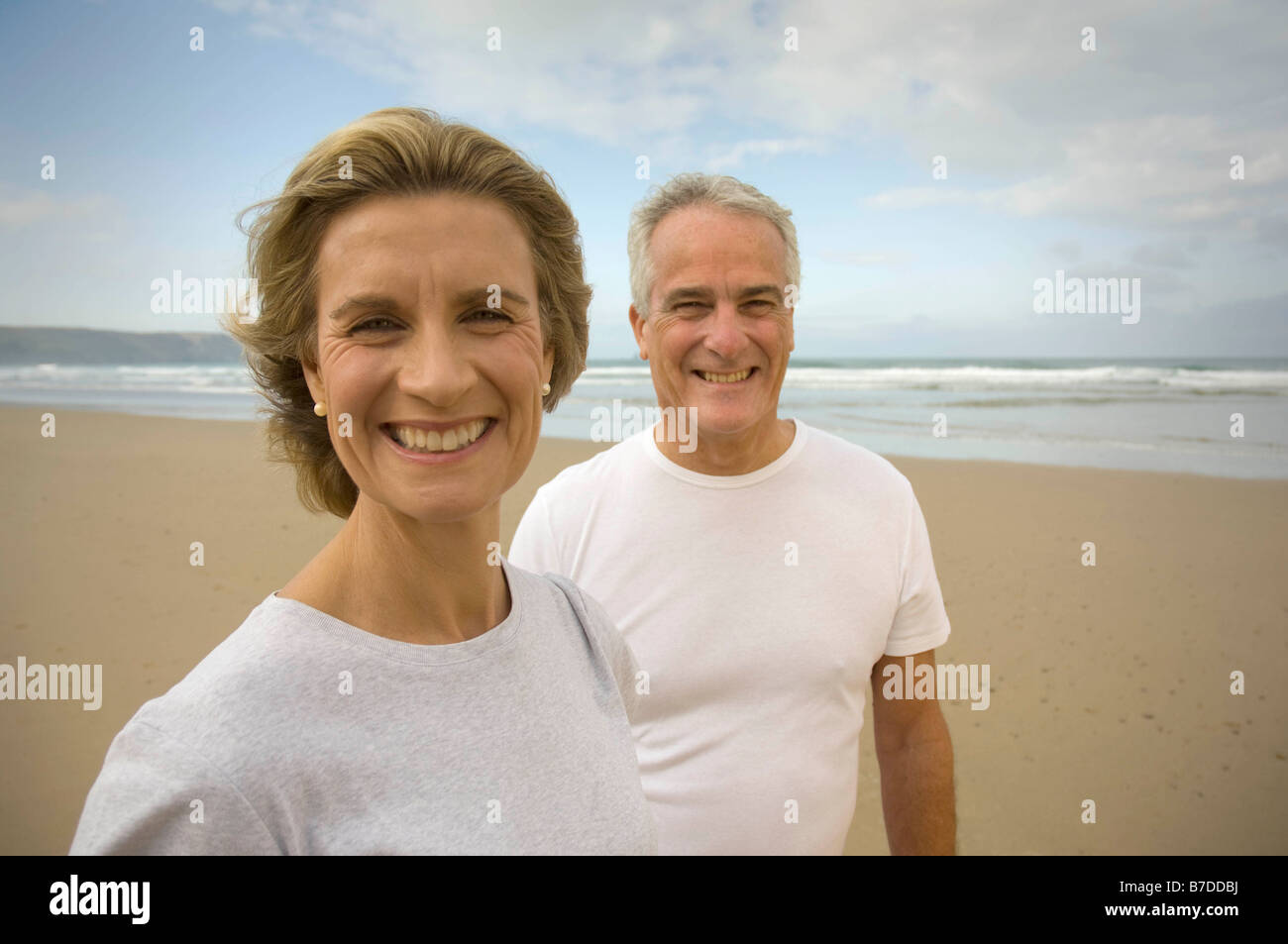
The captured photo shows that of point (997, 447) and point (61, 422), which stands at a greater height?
point (61, 422)

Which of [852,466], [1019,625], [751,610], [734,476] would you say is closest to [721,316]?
[734,476]

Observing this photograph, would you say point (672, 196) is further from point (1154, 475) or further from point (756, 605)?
point (1154, 475)

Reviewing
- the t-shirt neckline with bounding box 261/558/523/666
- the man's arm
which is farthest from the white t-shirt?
the t-shirt neckline with bounding box 261/558/523/666

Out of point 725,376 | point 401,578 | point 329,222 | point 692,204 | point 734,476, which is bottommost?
point 401,578

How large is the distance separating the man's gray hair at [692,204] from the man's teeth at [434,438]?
145 centimetres

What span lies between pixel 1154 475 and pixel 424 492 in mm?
12911

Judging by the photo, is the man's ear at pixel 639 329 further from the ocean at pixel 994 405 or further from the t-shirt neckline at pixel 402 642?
the ocean at pixel 994 405

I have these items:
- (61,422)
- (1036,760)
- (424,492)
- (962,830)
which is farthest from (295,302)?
(61,422)

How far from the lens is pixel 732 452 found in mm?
2496

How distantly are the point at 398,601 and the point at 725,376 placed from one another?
4.74 feet

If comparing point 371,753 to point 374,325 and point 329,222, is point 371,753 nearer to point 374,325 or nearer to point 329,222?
point 374,325

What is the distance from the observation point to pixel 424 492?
4.48ft

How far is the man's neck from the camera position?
2.49 meters

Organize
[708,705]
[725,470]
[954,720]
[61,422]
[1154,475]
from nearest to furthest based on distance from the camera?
1. [708,705]
2. [725,470]
3. [954,720]
4. [1154,475]
5. [61,422]
